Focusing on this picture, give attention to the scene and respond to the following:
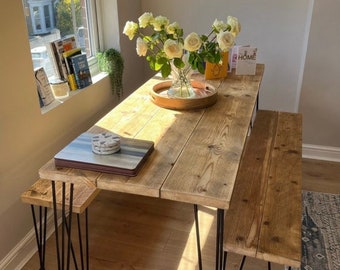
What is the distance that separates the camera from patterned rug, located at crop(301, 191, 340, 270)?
193 centimetres

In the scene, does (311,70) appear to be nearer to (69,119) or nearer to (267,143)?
(267,143)

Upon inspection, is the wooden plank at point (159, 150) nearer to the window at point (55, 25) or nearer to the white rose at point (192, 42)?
the white rose at point (192, 42)

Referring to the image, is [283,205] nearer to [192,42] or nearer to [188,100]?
[188,100]

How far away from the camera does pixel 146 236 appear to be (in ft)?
6.96

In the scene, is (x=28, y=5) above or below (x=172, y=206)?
above

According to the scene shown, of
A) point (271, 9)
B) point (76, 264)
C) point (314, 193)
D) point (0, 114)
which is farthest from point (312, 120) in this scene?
point (0, 114)

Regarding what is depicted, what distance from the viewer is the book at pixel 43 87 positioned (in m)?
1.96

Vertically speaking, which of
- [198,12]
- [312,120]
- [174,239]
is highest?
[198,12]

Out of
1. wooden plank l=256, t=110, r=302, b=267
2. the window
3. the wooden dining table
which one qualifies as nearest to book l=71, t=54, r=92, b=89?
the window

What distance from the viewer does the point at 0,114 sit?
164 cm

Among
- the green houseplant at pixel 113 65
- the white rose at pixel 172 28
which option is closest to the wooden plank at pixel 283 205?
the white rose at pixel 172 28

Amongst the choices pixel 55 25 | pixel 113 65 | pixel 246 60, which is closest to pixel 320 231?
pixel 246 60

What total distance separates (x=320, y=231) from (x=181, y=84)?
3.98ft

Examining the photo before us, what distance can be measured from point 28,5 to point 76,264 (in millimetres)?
1382
